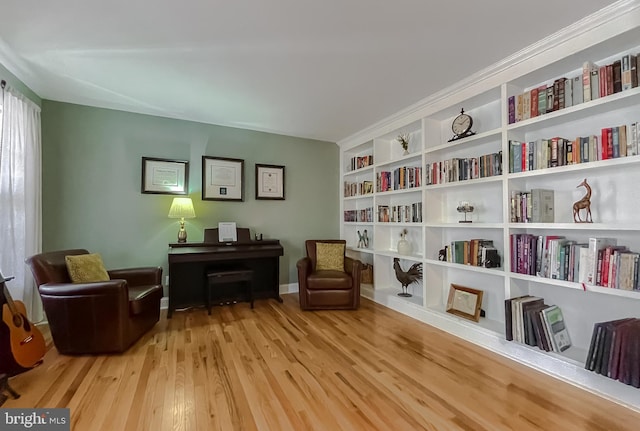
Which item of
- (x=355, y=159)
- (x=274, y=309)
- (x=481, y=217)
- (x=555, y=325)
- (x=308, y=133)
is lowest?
(x=274, y=309)

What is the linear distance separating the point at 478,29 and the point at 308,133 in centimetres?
264

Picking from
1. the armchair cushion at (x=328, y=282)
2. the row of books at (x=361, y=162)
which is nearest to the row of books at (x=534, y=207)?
the armchair cushion at (x=328, y=282)

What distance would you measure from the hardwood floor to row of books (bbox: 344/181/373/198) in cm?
212

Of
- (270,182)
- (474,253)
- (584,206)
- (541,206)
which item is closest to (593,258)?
(584,206)

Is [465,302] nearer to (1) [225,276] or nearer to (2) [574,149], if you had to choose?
(2) [574,149]

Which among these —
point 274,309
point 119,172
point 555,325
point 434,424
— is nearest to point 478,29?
point 555,325

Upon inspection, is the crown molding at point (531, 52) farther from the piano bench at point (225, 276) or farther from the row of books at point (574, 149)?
the piano bench at point (225, 276)

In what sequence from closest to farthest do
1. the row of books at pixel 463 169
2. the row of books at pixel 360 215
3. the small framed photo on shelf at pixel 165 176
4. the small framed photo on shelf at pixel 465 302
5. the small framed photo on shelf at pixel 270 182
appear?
1. the row of books at pixel 463 169
2. the small framed photo on shelf at pixel 465 302
3. the small framed photo on shelf at pixel 165 176
4. the small framed photo on shelf at pixel 270 182
5. the row of books at pixel 360 215

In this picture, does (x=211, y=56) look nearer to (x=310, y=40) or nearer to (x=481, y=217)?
(x=310, y=40)

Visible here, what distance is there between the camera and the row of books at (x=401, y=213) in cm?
326

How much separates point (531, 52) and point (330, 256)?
2874 mm

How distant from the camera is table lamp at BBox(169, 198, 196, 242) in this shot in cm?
332

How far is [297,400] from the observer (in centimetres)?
166

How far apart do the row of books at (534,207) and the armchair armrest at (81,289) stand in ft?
10.9
